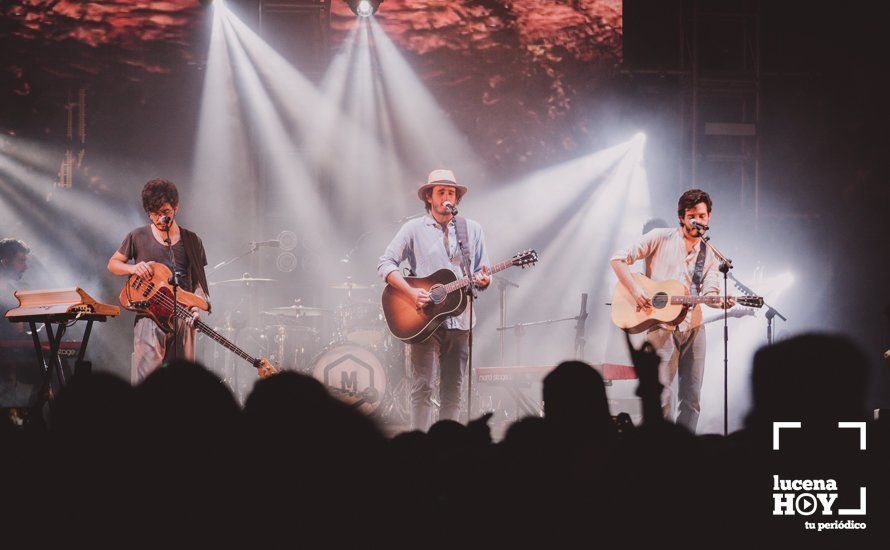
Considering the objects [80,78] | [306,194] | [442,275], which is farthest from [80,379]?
[80,78]

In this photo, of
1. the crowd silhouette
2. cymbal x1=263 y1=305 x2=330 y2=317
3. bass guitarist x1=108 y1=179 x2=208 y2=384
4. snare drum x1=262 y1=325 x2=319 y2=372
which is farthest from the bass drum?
the crowd silhouette

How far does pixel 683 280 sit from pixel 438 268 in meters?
2.00

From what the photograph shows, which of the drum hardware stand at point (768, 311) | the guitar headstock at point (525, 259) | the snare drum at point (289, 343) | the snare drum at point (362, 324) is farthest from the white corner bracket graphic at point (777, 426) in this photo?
the snare drum at point (289, 343)

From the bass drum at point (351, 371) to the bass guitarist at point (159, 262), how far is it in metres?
2.69

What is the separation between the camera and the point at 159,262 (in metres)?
5.79

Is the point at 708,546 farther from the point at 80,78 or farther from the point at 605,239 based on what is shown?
the point at 80,78

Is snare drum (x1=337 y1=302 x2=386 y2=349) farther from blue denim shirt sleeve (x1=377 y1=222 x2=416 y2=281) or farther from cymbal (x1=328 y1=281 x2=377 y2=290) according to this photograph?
blue denim shirt sleeve (x1=377 y1=222 x2=416 y2=281)

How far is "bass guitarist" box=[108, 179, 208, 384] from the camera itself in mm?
5684

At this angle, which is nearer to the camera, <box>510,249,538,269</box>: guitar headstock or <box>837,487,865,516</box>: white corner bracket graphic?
<box>837,487,865,516</box>: white corner bracket graphic

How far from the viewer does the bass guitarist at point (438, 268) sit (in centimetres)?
584

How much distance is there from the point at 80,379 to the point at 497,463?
1360 mm

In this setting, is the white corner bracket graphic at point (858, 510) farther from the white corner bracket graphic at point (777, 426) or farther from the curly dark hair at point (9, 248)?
the curly dark hair at point (9, 248)

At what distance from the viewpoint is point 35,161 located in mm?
10609

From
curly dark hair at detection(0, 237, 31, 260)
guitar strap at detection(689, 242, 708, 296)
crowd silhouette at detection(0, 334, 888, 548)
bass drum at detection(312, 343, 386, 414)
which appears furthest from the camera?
bass drum at detection(312, 343, 386, 414)
